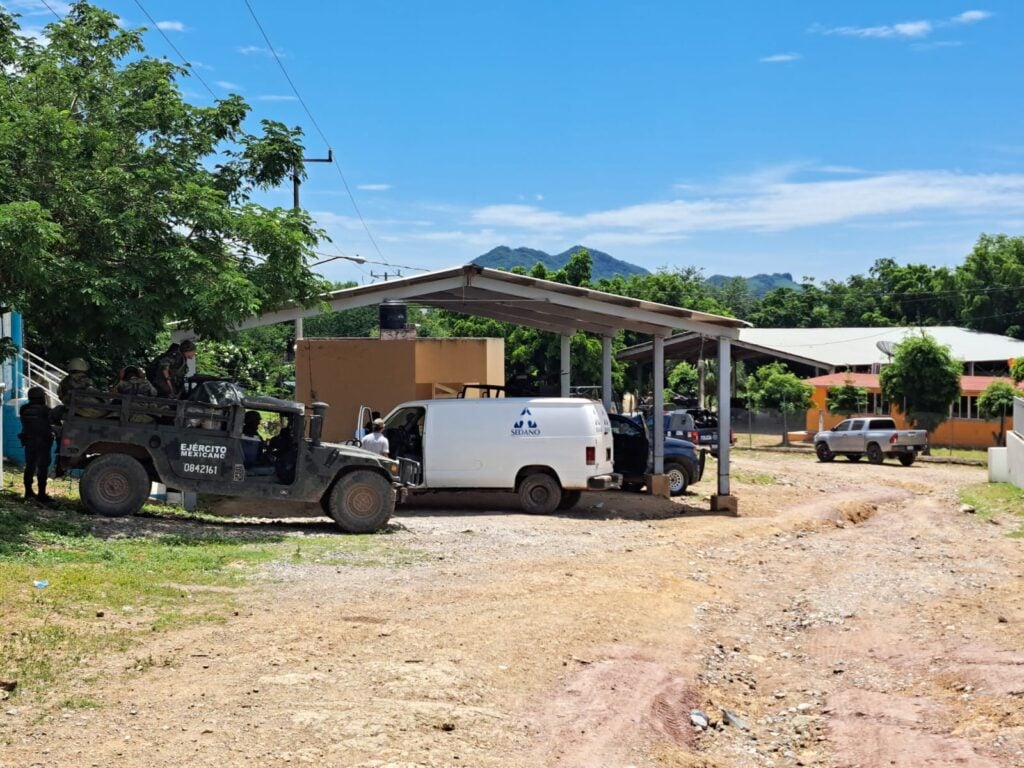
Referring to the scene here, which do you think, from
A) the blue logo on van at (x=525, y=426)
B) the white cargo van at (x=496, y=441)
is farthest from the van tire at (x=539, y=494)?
the blue logo on van at (x=525, y=426)

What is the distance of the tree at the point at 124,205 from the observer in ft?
46.5

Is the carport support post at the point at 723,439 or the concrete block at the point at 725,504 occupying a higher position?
the carport support post at the point at 723,439

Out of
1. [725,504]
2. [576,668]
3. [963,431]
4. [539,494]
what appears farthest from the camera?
[963,431]

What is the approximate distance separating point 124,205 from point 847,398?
38706mm

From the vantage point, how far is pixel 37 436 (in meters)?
15.7

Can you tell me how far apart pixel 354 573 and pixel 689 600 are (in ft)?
12.4

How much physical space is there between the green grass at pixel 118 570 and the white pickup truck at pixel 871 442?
1065 inches

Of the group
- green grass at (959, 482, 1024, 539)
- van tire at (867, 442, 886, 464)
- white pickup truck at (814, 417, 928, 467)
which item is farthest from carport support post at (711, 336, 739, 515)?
van tire at (867, 442, 886, 464)

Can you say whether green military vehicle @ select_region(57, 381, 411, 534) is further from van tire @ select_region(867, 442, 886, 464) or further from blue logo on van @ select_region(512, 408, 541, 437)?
van tire @ select_region(867, 442, 886, 464)

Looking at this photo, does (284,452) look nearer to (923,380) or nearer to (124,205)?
(124,205)

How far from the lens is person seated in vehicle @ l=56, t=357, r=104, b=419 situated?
15227mm

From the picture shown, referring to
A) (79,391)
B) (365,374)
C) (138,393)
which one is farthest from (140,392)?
(365,374)

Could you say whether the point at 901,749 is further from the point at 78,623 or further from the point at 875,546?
the point at 875,546

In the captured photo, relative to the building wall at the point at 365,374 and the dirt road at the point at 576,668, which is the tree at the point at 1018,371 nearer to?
the building wall at the point at 365,374
